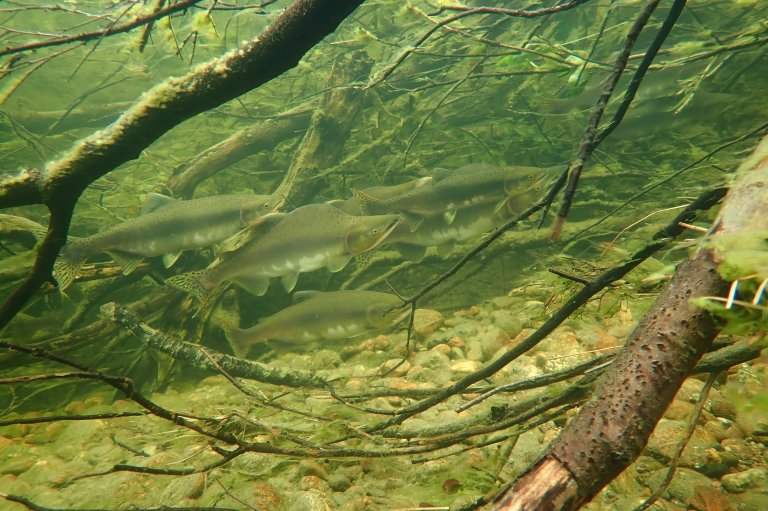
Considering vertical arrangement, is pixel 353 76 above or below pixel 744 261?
below

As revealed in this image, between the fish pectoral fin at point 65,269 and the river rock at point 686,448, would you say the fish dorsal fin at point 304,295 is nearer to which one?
the fish pectoral fin at point 65,269

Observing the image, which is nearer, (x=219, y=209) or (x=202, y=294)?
(x=202, y=294)

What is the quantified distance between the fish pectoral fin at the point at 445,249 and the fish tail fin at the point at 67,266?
5.07 meters

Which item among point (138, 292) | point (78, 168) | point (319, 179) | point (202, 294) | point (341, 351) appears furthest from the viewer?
point (319, 179)

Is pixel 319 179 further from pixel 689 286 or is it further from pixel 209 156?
pixel 689 286

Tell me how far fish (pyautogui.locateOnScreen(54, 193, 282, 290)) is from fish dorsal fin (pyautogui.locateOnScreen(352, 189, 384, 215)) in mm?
1484

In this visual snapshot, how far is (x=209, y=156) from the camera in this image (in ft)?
27.4

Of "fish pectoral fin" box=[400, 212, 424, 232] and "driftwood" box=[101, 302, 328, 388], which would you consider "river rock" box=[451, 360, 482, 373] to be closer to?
"driftwood" box=[101, 302, 328, 388]

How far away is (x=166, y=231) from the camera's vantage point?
5680 mm

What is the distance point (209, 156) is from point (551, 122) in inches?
294

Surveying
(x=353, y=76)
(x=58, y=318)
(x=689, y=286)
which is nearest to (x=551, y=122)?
(x=353, y=76)

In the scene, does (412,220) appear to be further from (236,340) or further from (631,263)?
(631,263)

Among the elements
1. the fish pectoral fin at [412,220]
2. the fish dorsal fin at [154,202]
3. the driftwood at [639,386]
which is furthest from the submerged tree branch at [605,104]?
the fish dorsal fin at [154,202]

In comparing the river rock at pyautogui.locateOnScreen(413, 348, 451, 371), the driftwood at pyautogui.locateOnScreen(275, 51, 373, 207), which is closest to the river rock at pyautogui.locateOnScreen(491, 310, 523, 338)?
the river rock at pyautogui.locateOnScreen(413, 348, 451, 371)
